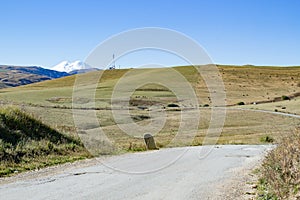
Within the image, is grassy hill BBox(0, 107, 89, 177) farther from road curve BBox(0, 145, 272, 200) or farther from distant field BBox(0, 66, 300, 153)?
distant field BBox(0, 66, 300, 153)

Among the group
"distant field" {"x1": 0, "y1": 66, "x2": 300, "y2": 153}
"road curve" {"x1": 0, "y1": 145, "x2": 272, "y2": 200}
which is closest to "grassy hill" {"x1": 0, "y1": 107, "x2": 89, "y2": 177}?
"road curve" {"x1": 0, "y1": 145, "x2": 272, "y2": 200}

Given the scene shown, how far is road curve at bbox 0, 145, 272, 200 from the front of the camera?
9.80 m

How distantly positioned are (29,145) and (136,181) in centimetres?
720

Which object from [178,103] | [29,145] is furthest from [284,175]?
[178,103]

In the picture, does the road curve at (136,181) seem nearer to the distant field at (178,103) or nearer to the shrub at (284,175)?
the shrub at (284,175)

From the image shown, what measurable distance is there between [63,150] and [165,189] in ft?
30.2

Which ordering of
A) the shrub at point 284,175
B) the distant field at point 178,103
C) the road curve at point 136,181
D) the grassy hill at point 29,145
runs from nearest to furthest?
the shrub at point 284,175 < the road curve at point 136,181 < the grassy hill at point 29,145 < the distant field at point 178,103

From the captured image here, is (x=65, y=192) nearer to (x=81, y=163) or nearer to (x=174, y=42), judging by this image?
(x=81, y=163)

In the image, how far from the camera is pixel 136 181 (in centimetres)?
1169

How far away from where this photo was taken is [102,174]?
13.0 m

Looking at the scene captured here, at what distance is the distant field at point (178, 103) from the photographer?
34153mm

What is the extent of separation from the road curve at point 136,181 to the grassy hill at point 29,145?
2.14 metres

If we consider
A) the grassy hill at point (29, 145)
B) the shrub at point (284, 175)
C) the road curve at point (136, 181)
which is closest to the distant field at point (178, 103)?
the grassy hill at point (29, 145)

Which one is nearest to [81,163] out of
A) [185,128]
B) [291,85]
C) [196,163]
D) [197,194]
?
[196,163]
